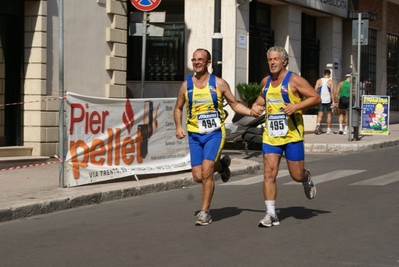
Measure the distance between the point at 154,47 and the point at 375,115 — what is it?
6666 mm

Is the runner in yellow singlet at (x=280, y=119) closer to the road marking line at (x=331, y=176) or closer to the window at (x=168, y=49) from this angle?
the road marking line at (x=331, y=176)

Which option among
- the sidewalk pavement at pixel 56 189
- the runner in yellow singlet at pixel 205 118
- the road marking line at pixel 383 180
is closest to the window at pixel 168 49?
the sidewalk pavement at pixel 56 189

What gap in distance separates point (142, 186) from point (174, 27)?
43.9 feet

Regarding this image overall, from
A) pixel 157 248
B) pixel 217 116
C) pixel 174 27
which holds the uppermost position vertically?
pixel 174 27

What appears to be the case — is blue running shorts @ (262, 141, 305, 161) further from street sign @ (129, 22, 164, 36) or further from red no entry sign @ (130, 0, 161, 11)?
street sign @ (129, 22, 164, 36)

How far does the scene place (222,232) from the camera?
869 centimetres

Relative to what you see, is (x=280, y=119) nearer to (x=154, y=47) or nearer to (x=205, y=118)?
(x=205, y=118)

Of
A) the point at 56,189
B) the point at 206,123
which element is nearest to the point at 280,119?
the point at 206,123

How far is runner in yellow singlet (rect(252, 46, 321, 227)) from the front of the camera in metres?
9.05

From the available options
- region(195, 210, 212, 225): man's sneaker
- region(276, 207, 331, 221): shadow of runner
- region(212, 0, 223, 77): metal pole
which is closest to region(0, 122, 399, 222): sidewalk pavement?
region(212, 0, 223, 77): metal pole

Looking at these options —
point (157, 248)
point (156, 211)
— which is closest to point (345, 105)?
point (156, 211)

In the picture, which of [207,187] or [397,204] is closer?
[207,187]

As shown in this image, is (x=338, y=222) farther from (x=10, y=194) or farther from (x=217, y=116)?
(x=10, y=194)

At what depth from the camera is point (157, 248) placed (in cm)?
788
